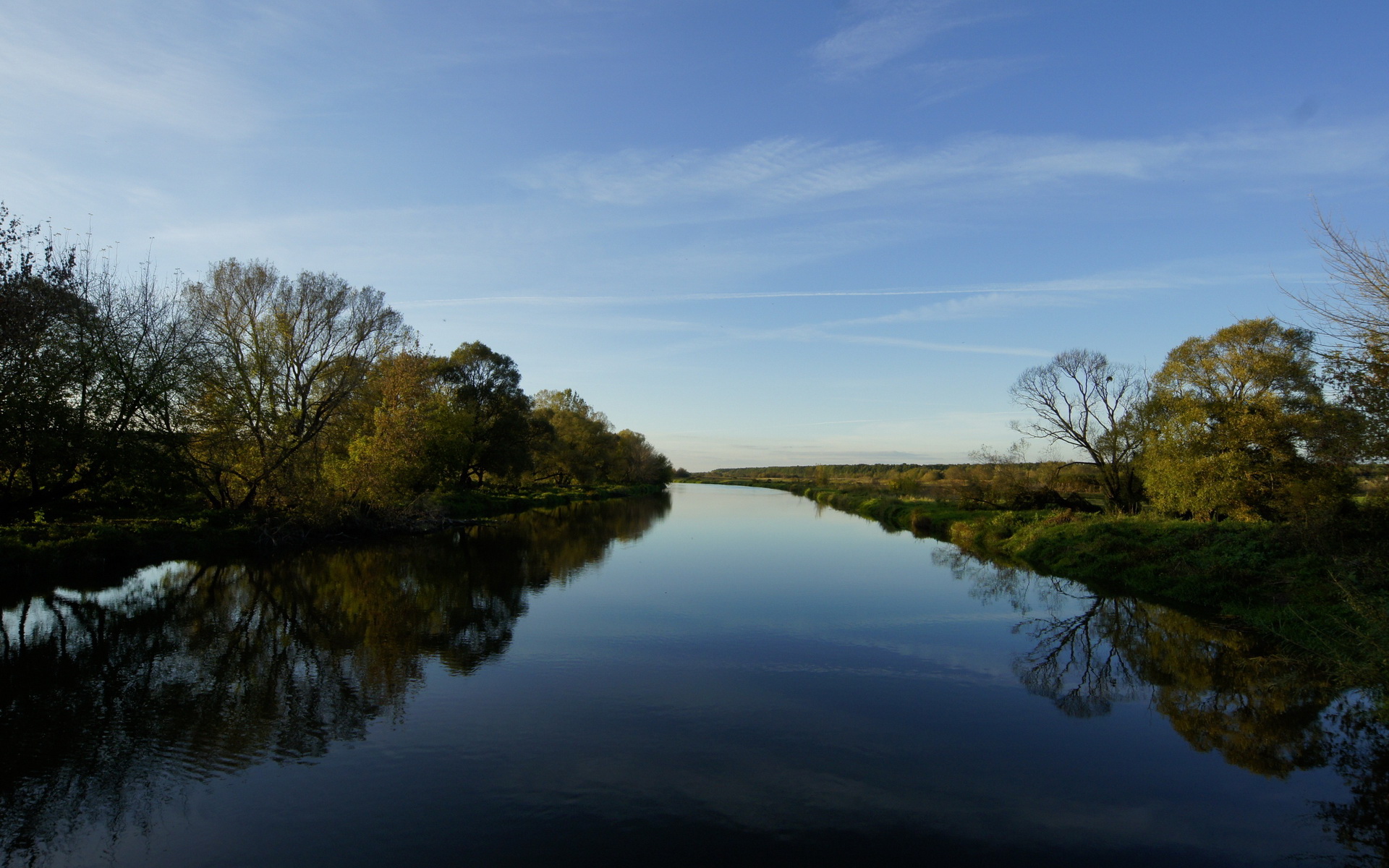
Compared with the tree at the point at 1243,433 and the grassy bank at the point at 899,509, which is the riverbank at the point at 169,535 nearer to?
the grassy bank at the point at 899,509

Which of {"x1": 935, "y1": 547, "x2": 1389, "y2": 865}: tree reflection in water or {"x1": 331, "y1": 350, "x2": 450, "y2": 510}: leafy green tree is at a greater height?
{"x1": 331, "y1": 350, "x2": 450, "y2": 510}: leafy green tree

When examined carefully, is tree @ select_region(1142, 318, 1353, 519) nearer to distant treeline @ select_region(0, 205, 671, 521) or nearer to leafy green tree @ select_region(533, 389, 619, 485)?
distant treeline @ select_region(0, 205, 671, 521)

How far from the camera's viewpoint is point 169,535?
21.8 m

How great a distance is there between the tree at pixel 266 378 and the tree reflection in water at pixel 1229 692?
1007 inches

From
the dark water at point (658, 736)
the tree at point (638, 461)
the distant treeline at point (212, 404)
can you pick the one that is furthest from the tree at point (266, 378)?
the tree at point (638, 461)

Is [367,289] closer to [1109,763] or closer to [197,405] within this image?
[197,405]

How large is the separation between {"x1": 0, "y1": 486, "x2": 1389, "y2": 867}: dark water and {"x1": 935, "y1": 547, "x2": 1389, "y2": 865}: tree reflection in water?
0.06 meters

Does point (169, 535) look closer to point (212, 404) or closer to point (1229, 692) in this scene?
point (212, 404)

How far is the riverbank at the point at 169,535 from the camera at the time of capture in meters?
17.5

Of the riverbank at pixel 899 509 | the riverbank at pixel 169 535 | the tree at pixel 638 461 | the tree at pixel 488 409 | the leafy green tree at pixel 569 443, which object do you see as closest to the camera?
the riverbank at pixel 169 535

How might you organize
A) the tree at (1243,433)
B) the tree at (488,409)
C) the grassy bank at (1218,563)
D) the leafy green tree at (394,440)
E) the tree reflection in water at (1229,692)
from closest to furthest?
1. the tree reflection in water at (1229,692)
2. the grassy bank at (1218,563)
3. the tree at (1243,433)
4. the leafy green tree at (394,440)
5. the tree at (488,409)

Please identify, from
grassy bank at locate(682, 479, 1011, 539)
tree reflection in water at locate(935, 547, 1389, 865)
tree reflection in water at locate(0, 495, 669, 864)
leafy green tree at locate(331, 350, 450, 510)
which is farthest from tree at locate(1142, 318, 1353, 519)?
leafy green tree at locate(331, 350, 450, 510)

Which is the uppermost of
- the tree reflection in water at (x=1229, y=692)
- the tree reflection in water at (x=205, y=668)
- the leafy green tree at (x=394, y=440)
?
A: the leafy green tree at (x=394, y=440)

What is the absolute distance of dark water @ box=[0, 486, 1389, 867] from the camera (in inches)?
241
